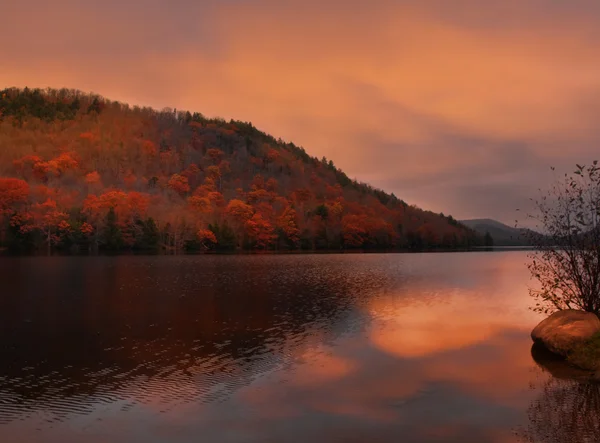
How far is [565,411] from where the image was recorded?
41.8 ft

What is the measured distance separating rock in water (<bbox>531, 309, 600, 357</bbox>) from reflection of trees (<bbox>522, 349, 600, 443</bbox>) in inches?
68.9

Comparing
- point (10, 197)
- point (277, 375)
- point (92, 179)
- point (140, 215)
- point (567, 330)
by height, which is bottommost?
point (277, 375)

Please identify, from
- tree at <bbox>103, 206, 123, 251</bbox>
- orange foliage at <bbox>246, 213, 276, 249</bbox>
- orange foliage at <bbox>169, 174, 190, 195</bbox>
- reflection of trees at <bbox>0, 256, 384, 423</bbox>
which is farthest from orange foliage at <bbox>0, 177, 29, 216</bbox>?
reflection of trees at <bbox>0, 256, 384, 423</bbox>

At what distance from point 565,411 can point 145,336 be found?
18.3 meters

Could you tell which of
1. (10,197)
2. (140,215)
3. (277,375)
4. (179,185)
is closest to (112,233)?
(140,215)

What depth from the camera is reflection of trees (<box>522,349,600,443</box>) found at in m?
11.1

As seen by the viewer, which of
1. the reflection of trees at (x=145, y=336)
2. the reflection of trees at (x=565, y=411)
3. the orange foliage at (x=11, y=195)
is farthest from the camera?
the orange foliage at (x=11, y=195)

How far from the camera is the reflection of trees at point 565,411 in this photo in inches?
436

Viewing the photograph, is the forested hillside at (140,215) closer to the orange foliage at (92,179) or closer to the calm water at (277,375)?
the orange foliage at (92,179)

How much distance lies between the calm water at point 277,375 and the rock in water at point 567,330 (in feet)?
4.38

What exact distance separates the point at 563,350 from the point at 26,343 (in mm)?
23264

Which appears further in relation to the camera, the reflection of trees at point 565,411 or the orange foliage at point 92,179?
the orange foliage at point 92,179

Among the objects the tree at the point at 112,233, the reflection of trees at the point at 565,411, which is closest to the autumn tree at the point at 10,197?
the tree at the point at 112,233

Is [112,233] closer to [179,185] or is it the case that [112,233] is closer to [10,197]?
[10,197]
